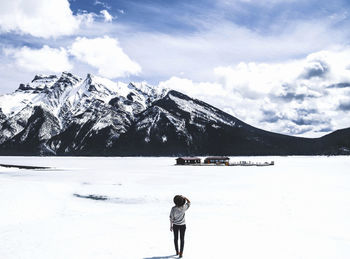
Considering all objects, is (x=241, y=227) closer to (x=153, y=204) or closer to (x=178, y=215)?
(x=178, y=215)

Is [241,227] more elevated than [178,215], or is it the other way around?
[178,215]

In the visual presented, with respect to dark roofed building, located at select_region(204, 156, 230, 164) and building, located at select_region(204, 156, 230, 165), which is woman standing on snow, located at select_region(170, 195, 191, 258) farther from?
dark roofed building, located at select_region(204, 156, 230, 164)

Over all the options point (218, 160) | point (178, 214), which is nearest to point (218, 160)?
point (218, 160)

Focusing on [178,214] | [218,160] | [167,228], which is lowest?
[167,228]

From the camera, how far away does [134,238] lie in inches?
650

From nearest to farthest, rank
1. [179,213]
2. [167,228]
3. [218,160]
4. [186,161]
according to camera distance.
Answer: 1. [179,213]
2. [167,228]
3. [218,160]
4. [186,161]

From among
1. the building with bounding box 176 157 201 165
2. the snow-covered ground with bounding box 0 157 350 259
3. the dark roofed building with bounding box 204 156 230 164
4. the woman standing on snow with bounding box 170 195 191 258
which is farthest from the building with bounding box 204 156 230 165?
the woman standing on snow with bounding box 170 195 191 258

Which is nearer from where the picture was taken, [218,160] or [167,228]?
[167,228]

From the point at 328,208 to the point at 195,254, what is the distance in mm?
17179

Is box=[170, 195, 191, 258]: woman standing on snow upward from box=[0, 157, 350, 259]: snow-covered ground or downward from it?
upward

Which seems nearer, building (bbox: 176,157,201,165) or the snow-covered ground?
the snow-covered ground

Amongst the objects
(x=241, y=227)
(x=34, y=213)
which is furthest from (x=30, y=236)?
(x=241, y=227)

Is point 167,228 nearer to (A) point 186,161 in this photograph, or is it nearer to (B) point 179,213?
(B) point 179,213

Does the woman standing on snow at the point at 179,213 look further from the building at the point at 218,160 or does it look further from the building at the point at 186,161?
the building at the point at 186,161
